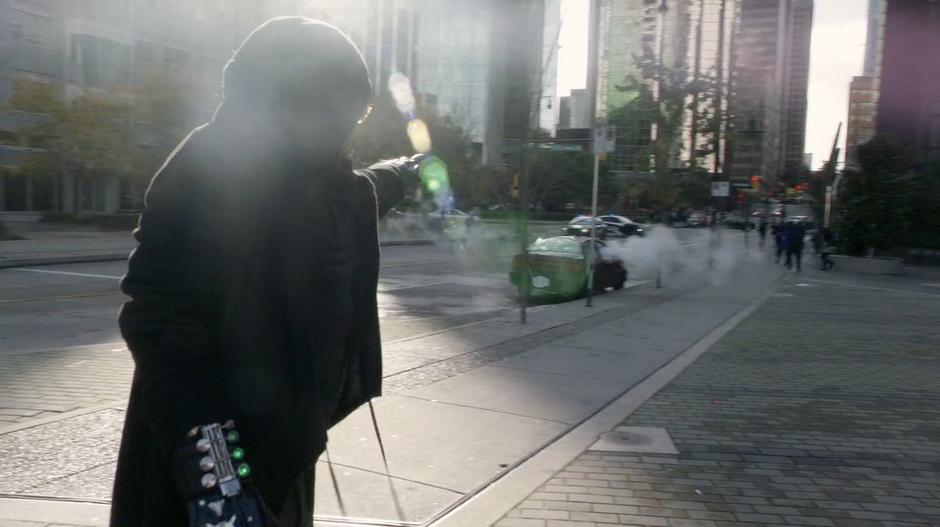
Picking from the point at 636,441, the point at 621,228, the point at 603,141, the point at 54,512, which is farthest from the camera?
the point at 621,228

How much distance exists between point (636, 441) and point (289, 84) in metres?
4.57

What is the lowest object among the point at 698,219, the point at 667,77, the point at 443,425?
the point at 698,219

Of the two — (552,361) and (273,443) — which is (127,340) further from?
(552,361)

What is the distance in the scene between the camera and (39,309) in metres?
12.1

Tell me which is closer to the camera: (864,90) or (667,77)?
(667,77)

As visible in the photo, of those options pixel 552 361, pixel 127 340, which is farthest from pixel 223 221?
pixel 552 361

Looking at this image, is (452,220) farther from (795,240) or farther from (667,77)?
(667,77)

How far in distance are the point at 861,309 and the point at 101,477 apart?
1523cm

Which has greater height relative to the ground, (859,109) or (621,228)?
(859,109)

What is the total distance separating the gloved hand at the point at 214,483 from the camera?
61.4 inches

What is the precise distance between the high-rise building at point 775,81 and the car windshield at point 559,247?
2479 inches

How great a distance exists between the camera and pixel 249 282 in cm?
171

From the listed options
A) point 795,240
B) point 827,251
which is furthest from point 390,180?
point 827,251

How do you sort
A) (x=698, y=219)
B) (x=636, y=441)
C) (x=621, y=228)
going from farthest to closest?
(x=698, y=219) → (x=621, y=228) → (x=636, y=441)
